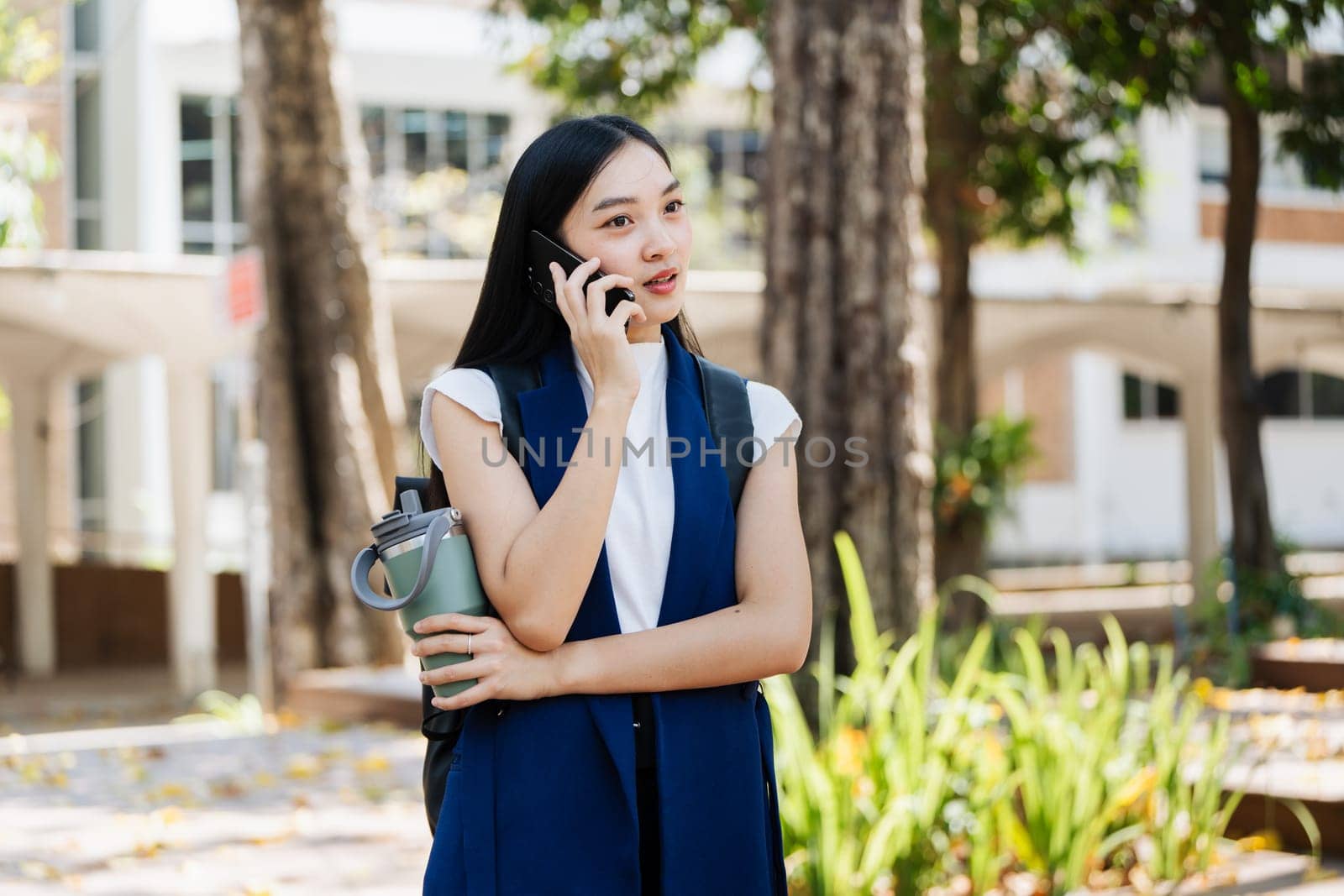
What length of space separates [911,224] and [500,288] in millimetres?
3566

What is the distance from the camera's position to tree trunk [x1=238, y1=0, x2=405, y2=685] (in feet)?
31.7

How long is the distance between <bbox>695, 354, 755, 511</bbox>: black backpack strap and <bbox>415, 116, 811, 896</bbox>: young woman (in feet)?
0.06

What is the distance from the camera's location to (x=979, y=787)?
4.00 meters

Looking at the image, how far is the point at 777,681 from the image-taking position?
422 centimetres

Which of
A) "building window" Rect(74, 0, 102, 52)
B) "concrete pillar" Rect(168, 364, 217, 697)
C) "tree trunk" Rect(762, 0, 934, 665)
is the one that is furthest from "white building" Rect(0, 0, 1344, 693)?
"tree trunk" Rect(762, 0, 934, 665)

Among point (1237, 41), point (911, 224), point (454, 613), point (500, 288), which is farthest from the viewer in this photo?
point (1237, 41)

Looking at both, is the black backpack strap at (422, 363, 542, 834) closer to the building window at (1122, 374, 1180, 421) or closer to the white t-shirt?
the white t-shirt

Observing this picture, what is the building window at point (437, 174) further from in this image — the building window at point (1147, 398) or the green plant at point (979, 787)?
the green plant at point (979, 787)

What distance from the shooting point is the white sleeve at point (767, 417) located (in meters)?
2.05

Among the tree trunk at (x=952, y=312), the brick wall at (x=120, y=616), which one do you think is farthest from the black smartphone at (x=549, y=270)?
the brick wall at (x=120, y=616)

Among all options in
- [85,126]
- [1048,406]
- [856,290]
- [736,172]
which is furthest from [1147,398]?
[856,290]

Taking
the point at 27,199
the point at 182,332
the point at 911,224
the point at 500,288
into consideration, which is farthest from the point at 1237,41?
the point at 500,288

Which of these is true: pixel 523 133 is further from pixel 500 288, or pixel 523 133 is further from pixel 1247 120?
pixel 500 288

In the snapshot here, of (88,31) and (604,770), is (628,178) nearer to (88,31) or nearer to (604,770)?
(604,770)
